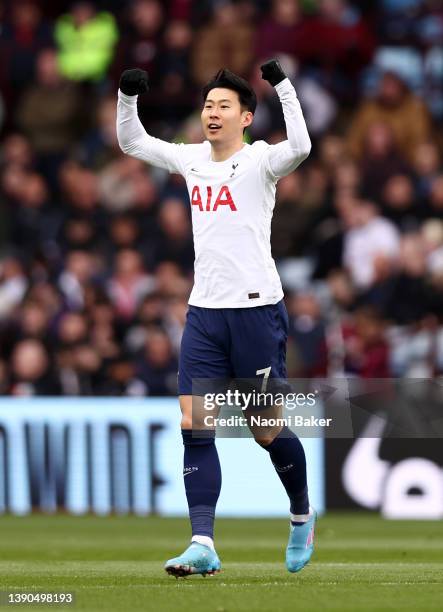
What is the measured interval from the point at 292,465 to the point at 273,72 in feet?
6.80

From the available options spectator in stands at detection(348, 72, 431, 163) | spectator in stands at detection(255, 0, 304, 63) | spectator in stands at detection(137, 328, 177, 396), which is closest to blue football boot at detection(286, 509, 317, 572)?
spectator in stands at detection(137, 328, 177, 396)

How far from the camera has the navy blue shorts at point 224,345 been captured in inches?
343

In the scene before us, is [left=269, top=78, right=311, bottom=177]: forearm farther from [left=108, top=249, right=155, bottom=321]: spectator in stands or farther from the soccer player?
[left=108, top=249, right=155, bottom=321]: spectator in stands

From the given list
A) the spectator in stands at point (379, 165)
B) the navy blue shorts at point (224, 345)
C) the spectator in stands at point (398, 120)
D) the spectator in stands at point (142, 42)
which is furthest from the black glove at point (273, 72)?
the spectator in stands at point (142, 42)

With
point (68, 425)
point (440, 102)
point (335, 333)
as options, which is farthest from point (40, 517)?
point (440, 102)

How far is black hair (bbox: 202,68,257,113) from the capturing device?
28.8ft

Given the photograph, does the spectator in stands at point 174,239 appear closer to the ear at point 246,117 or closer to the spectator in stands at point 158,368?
the spectator in stands at point 158,368

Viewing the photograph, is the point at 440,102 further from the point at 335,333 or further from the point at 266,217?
the point at 266,217

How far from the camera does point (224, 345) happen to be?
28.7 feet

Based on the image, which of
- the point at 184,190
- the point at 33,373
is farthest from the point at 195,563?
the point at 184,190

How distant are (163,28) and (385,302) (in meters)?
5.20

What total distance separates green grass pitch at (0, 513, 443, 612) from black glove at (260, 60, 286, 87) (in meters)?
2.54

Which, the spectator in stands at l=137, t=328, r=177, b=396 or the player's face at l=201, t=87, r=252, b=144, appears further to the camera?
the spectator in stands at l=137, t=328, r=177, b=396

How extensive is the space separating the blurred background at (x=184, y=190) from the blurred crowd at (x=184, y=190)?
2 cm
